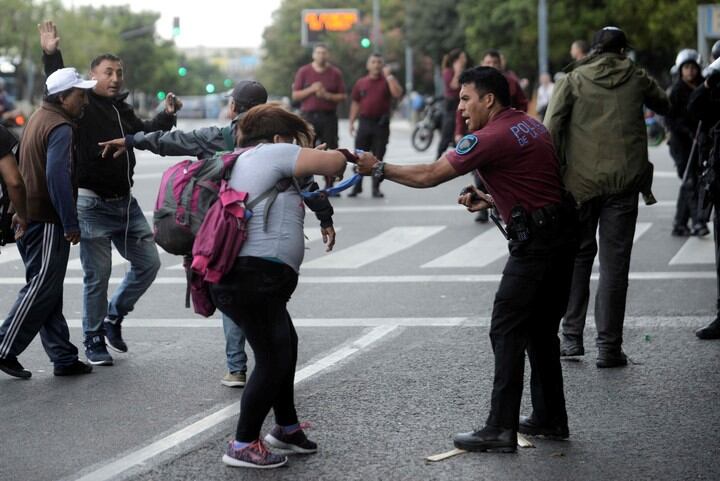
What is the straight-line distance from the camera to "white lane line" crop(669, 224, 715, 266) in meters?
12.4

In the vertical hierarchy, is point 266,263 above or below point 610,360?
above

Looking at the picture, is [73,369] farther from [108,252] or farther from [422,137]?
[422,137]

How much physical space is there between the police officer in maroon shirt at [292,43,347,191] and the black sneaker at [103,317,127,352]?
10727mm

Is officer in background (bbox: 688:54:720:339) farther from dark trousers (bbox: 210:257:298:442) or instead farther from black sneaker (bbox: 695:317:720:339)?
dark trousers (bbox: 210:257:298:442)

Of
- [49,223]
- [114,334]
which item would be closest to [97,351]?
[114,334]

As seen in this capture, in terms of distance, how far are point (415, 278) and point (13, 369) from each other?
469cm

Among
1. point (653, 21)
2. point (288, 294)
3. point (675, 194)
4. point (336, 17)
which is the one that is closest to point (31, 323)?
point (288, 294)

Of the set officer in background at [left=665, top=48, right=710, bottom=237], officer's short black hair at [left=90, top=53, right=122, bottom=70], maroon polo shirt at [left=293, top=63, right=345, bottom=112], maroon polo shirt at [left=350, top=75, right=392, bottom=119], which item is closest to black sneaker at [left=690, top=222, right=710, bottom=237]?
officer in background at [left=665, top=48, right=710, bottom=237]

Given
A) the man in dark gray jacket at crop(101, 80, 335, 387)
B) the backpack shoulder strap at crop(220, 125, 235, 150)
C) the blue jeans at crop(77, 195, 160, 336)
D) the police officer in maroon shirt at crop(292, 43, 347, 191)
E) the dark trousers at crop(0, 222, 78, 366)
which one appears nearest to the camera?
the man in dark gray jacket at crop(101, 80, 335, 387)

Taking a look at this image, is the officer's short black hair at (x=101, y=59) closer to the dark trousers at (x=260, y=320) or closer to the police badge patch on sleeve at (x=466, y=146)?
the dark trousers at (x=260, y=320)

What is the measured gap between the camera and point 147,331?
31.0 ft

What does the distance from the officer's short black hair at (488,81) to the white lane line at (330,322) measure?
3535 mm

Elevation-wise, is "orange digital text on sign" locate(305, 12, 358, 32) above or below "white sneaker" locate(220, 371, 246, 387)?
below

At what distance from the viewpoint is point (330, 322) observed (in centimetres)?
966
